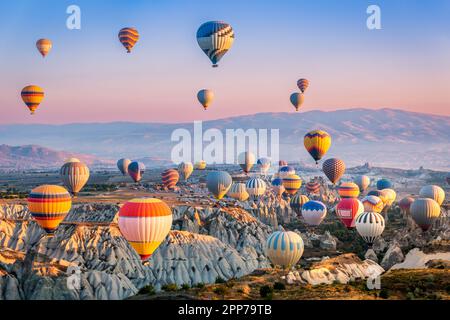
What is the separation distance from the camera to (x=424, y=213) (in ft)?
278

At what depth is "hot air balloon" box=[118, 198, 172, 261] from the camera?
181 ft

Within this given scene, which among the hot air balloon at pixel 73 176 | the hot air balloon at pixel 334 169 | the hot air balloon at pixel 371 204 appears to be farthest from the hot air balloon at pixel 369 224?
the hot air balloon at pixel 73 176

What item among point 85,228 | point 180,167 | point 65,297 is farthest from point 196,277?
point 180,167

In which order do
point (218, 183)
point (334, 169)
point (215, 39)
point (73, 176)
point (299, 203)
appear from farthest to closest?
point (334, 169), point (299, 203), point (218, 183), point (73, 176), point (215, 39)

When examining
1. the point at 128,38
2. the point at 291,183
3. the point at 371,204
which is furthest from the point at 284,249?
the point at 291,183

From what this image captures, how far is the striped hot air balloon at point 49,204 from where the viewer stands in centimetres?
6756

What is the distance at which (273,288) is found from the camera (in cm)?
4762

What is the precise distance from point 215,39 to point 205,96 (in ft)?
112

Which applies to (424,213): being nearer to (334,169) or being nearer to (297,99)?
(334,169)

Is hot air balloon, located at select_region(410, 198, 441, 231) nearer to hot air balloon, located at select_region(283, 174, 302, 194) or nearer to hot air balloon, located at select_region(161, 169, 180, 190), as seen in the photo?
hot air balloon, located at select_region(283, 174, 302, 194)

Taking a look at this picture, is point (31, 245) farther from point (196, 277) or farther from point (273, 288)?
point (273, 288)

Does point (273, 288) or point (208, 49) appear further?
point (208, 49)

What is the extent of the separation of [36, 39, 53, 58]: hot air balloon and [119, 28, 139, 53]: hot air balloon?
23.8 metres
